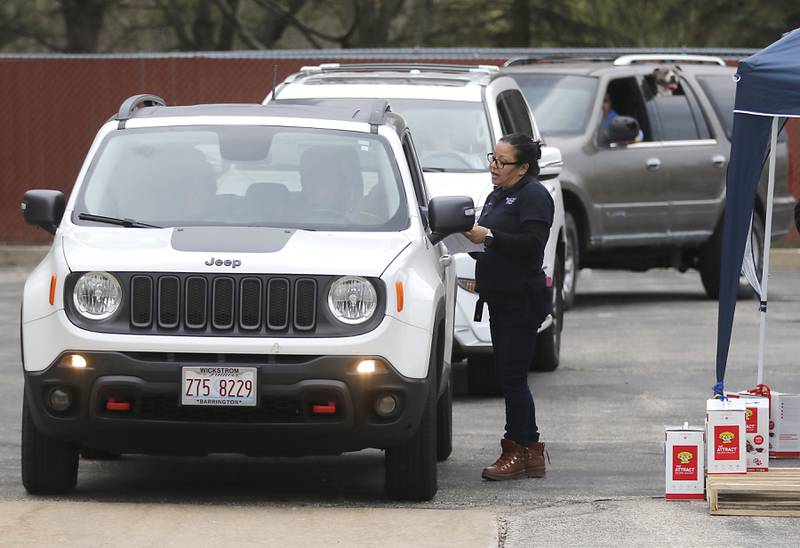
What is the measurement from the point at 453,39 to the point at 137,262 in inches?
757

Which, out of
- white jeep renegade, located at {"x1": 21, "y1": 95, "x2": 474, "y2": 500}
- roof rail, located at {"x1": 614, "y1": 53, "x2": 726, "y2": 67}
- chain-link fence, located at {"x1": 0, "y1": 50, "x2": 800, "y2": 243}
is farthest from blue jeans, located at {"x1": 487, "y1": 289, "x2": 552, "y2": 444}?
chain-link fence, located at {"x1": 0, "y1": 50, "x2": 800, "y2": 243}

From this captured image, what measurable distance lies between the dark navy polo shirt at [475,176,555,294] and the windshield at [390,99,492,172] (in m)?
3.16

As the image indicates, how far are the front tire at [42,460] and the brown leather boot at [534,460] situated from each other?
87.7 inches

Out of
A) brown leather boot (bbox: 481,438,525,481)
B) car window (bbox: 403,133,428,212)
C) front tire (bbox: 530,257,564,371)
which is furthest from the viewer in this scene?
Result: front tire (bbox: 530,257,564,371)

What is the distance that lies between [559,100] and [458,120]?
4590 millimetres

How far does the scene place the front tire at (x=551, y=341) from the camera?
12789mm

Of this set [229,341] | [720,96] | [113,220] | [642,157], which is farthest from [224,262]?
[720,96]

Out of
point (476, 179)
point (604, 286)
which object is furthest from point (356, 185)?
point (604, 286)

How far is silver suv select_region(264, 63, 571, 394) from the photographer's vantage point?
38.9ft

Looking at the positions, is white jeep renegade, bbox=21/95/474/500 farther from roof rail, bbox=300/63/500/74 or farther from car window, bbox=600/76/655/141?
car window, bbox=600/76/655/141

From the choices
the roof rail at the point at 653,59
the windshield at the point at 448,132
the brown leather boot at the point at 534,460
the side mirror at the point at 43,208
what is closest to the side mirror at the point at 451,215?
the brown leather boot at the point at 534,460

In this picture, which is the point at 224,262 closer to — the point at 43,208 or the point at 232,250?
the point at 232,250

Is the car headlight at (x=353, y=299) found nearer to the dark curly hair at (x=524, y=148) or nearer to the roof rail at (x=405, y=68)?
the dark curly hair at (x=524, y=148)

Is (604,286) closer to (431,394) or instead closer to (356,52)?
(356,52)
